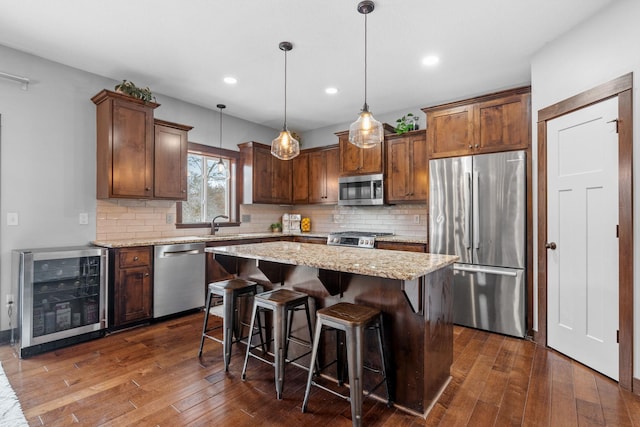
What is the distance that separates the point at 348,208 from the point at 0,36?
444 cm

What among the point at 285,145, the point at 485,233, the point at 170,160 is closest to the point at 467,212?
the point at 485,233

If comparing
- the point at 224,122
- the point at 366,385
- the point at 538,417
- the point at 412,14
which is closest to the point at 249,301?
the point at 366,385

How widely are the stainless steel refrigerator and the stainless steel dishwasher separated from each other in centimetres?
285

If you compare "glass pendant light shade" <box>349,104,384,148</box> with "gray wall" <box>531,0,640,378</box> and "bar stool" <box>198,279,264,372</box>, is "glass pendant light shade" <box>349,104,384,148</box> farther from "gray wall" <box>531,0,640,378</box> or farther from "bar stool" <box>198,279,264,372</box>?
"gray wall" <box>531,0,640,378</box>

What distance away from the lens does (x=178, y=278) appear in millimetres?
3732

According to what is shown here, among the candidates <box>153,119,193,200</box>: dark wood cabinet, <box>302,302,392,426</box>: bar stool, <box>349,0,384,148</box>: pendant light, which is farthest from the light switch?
<box>349,0,384,148</box>: pendant light

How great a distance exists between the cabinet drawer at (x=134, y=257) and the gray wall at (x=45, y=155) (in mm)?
580

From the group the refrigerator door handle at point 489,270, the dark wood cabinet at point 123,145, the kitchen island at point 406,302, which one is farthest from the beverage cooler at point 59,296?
the refrigerator door handle at point 489,270

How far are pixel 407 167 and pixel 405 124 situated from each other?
2.16ft

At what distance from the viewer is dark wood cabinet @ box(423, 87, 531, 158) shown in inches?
128

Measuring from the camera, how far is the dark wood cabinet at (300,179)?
557 cm

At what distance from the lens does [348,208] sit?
213 inches

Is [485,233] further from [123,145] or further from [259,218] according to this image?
[123,145]

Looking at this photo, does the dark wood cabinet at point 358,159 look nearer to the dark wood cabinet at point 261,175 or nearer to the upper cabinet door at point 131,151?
the dark wood cabinet at point 261,175
